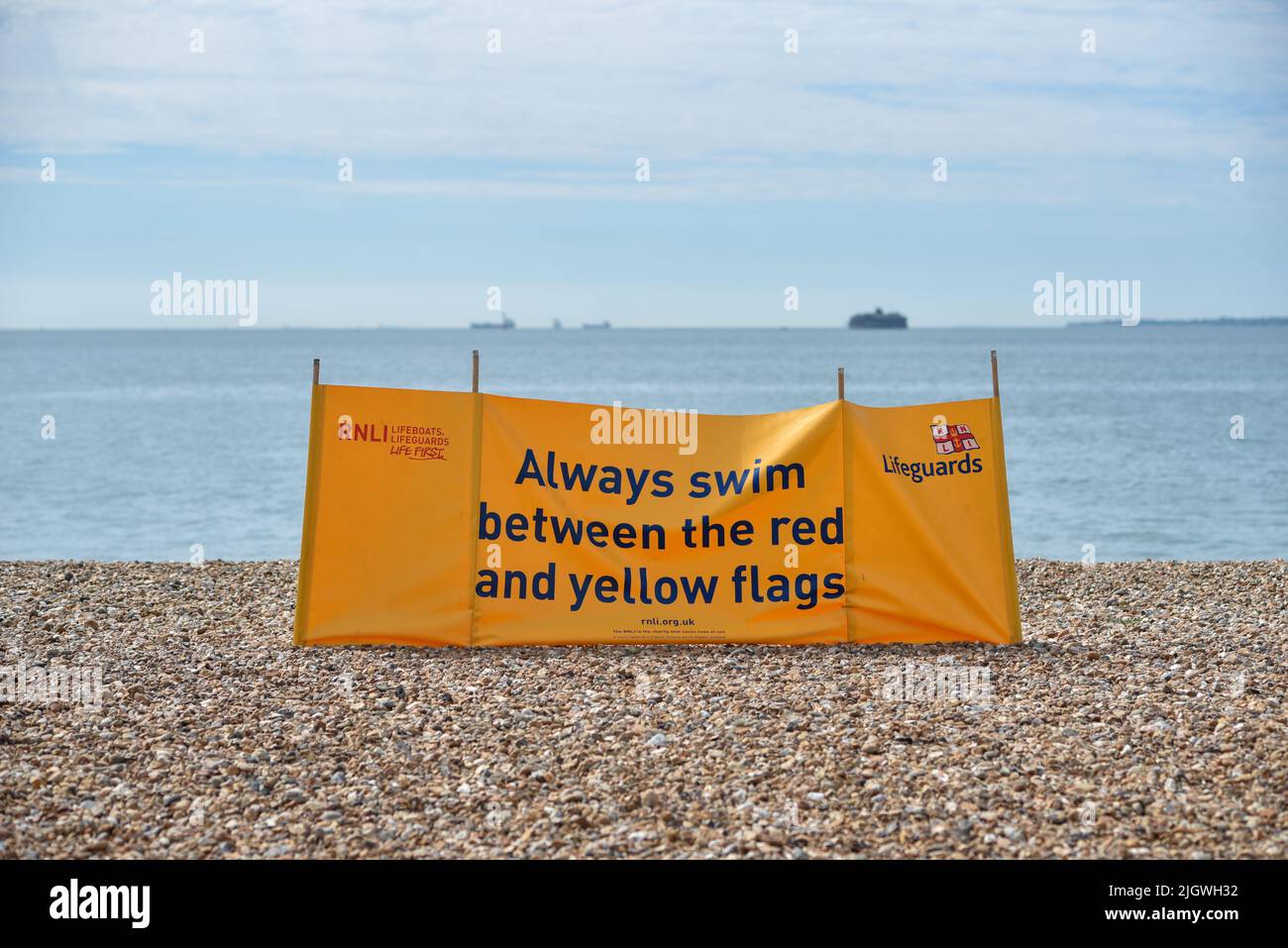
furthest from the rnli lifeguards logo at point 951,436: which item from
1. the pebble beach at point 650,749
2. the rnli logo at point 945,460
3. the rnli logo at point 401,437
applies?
the rnli logo at point 401,437

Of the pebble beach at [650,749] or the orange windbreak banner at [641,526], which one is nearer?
the pebble beach at [650,749]

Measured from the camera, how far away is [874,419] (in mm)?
8898

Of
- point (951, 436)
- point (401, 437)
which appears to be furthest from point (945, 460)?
point (401, 437)

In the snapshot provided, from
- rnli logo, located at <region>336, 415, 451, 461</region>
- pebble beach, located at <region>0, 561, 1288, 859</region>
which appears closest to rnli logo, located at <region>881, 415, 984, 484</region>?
pebble beach, located at <region>0, 561, 1288, 859</region>

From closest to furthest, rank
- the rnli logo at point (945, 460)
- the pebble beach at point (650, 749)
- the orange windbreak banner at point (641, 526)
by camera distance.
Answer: the pebble beach at point (650, 749) → the orange windbreak banner at point (641, 526) → the rnli logo at point (945, 460)

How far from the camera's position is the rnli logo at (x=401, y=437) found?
28.1 feet

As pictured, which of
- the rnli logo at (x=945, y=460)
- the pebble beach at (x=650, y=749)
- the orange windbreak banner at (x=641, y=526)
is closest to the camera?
the pebble beach at (x=650, y=749)

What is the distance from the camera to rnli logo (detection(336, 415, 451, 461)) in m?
8.55

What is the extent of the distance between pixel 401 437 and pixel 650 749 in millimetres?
3308

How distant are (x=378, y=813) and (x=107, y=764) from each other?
155cm

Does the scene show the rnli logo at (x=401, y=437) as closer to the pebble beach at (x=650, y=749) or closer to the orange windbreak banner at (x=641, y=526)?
the orange windbreak banner at (x=641, y=526)

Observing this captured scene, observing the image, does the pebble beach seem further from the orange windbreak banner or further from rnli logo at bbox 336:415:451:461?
rnli logo at bbox 336:415:451:461

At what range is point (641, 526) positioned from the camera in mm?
8734
